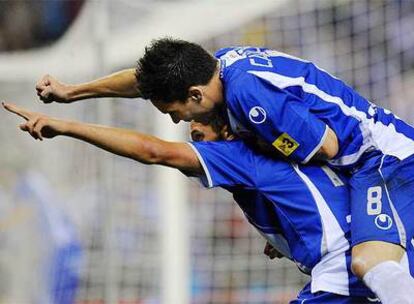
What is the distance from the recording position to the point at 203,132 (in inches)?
170

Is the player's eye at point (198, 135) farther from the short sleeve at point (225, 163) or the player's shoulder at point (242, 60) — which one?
the player's shoulder at point (242, 60)

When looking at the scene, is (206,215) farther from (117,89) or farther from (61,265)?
(117,89)

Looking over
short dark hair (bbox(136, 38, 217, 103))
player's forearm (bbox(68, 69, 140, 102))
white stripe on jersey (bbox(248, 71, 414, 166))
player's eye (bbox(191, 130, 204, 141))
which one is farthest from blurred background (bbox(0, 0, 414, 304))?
white stripe on jersey (bbox(248, 71, 414, 166))

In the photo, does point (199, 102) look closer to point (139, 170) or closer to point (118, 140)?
point (118, 140)

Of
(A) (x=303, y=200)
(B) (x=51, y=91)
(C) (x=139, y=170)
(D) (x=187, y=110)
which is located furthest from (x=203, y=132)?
(C) (x=139, y=170)

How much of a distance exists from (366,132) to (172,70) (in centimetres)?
71

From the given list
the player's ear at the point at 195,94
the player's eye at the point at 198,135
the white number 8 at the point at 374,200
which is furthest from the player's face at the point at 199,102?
the white number 8 at the point at 374,200

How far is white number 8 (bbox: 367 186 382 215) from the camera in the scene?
4062mm

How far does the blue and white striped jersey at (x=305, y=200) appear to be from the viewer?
412 centimetres

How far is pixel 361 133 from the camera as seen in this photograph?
4.14m

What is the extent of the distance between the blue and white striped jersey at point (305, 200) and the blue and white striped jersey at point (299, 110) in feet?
0.27

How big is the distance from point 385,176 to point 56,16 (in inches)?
166

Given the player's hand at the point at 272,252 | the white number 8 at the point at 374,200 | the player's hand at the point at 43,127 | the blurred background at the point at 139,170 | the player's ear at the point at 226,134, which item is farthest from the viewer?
the blurred background at the point at 139,170

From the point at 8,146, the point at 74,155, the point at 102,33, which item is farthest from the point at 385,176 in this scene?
the point at 8,146
